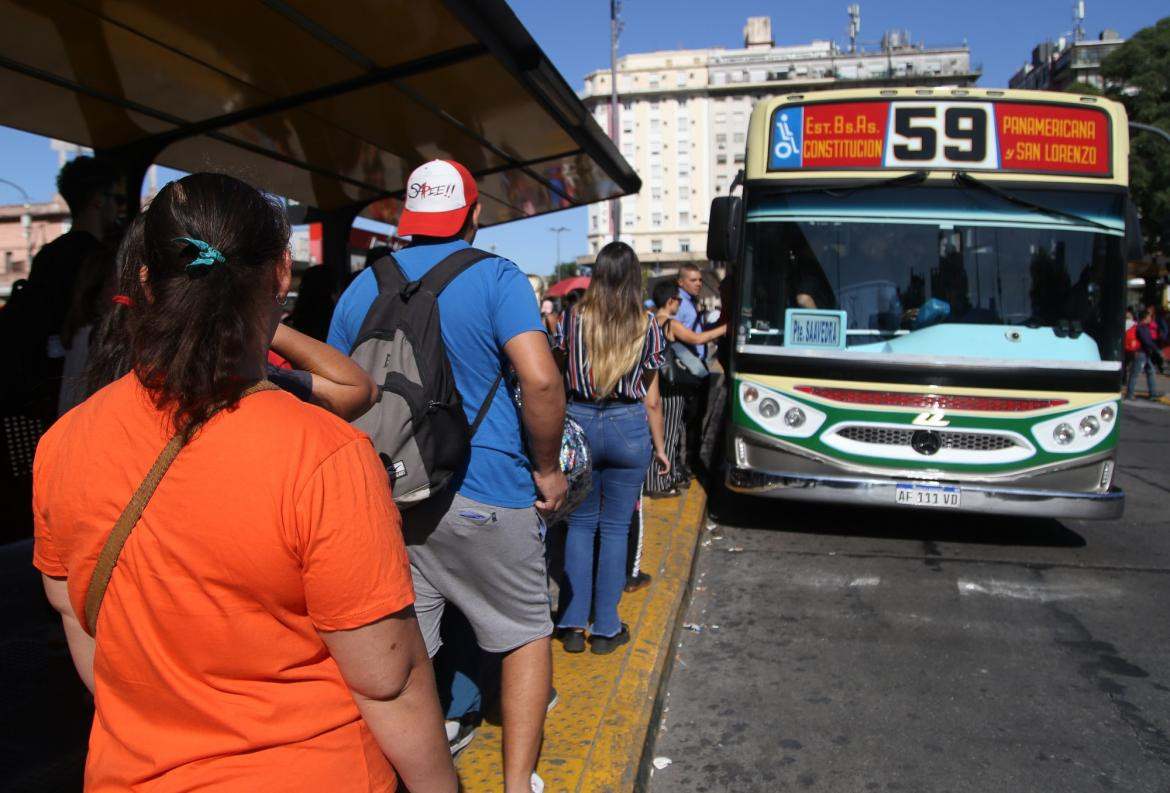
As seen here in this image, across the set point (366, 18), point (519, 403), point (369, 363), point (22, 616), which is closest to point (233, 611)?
point (369, 363)

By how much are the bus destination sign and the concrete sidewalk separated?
10.5 feet

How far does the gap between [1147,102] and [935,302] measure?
117 feet

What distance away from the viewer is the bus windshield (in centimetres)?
597

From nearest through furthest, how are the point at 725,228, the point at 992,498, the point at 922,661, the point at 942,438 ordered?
1. the point at 922,661
2. the point at 992,498
3. the point at 942,438
4. the point at 725,228

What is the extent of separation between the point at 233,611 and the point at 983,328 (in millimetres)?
5813

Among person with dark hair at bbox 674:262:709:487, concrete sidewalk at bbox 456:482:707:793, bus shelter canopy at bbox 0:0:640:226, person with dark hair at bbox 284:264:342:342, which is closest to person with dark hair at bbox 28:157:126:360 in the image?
bus shelter canopy at bbox 0:0:640:226

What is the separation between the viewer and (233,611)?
4.04 ft

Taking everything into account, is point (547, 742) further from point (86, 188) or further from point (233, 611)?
point (86, 188)

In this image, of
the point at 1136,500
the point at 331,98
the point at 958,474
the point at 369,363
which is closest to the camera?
the point at 369,363

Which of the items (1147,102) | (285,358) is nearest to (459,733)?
(285,358)

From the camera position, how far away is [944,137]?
6051 millimetres

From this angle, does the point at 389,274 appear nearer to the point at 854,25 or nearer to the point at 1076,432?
the point at 1076,432

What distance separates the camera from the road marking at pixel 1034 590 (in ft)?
17.1

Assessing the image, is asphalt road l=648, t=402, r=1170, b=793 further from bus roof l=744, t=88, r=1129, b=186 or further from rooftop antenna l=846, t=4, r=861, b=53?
rooftop antenna l=846, t=4, r=861, b=53
